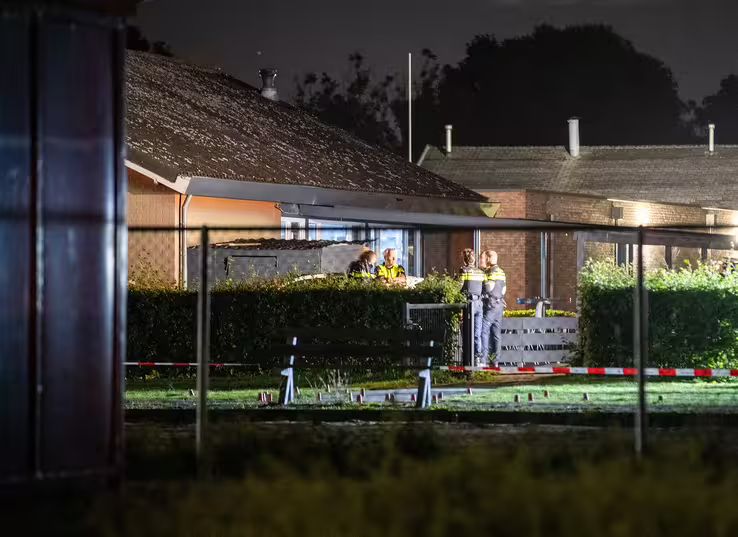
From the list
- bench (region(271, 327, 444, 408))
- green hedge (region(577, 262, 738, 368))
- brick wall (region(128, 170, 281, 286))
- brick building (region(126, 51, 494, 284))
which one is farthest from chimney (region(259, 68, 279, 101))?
bench (region(271, 327, 444, 408))

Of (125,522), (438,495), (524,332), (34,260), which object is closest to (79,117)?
(34,260)

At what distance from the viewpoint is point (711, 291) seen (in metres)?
22.3

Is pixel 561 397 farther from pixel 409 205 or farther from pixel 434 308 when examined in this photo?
pixel 409 205

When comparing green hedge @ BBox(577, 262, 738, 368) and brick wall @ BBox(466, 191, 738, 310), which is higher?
brick wall @ BBox(466, 191, 738, 310)

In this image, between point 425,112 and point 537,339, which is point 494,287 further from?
point 425,112

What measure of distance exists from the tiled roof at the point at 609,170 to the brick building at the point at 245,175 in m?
26.1

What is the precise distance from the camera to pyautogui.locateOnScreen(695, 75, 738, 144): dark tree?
10788 cm

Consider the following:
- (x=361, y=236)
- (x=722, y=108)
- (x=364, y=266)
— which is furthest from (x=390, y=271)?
(x=722, y=108)

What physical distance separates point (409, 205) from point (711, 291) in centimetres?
1349

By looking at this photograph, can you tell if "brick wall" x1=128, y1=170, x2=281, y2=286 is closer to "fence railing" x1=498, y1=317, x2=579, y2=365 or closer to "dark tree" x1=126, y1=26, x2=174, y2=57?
"fence railing" x1=498, y1=317, x2=579, y2=365

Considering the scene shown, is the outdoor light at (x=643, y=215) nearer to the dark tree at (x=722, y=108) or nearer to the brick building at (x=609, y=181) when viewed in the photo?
the brick building at (x=609, y=181)

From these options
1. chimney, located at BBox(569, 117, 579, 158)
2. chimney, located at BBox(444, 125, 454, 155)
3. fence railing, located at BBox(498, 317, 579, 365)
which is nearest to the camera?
fence railing, located at BBox(498, 317, 579, 365)

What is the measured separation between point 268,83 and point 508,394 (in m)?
23.9

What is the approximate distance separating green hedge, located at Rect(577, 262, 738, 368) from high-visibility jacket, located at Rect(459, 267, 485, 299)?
1700 millimetres
